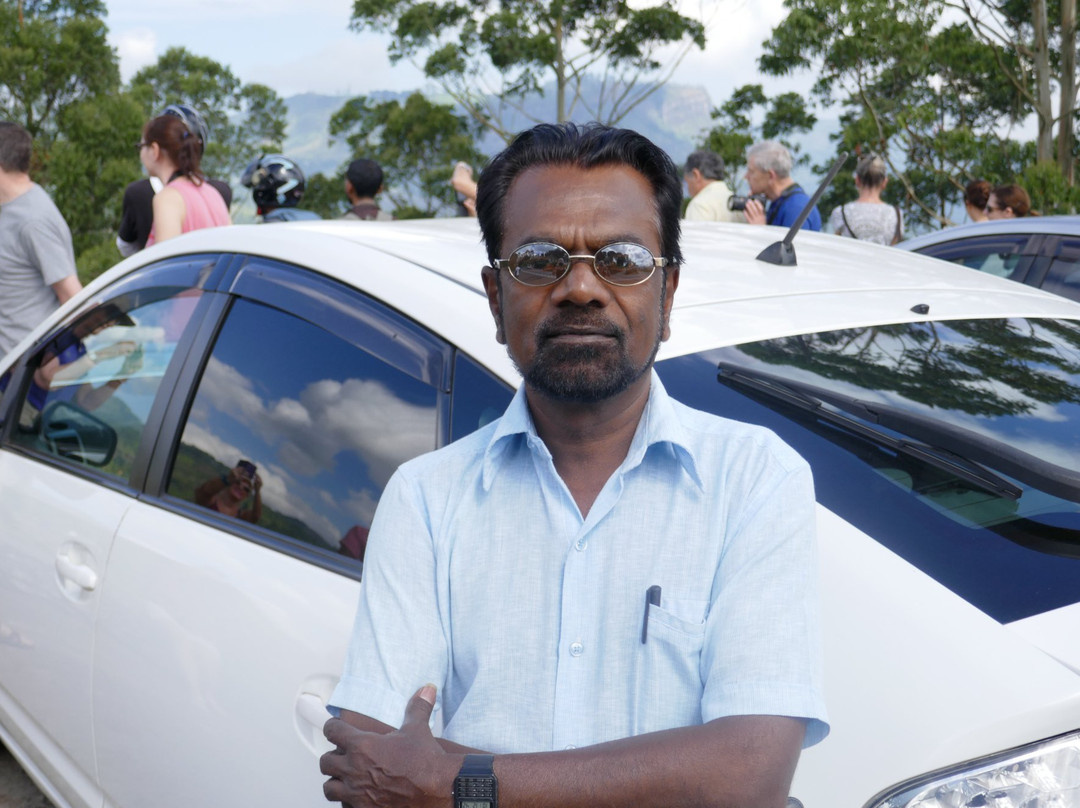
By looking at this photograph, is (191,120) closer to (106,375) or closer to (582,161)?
(106,375)

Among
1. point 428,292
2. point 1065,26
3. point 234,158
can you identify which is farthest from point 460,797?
point 234,158

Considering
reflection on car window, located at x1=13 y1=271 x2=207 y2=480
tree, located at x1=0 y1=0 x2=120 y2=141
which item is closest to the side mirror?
reflection on car window, located at x1=13 y1=271 x2=207 y2=480

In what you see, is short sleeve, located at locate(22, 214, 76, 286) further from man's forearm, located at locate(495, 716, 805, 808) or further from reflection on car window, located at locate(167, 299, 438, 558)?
man's forearm, located at locate(495, 716, 805, 808)

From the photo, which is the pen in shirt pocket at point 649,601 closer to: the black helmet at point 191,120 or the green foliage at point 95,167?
the black helmet at point 191,120

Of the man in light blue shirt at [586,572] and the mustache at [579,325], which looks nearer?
the man in light blue shirt at [586,572]

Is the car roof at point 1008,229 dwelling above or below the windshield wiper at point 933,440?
above

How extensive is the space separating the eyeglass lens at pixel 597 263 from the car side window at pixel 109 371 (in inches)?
53.0

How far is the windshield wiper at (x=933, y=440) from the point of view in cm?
183

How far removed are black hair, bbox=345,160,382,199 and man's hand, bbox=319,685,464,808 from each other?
534 cm

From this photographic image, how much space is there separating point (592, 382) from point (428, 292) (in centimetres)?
67

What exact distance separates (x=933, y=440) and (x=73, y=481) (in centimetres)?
201

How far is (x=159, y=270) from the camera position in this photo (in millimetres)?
2871

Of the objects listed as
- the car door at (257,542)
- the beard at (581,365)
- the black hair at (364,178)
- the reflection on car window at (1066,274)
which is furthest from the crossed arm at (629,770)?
the black hair at (364,178)

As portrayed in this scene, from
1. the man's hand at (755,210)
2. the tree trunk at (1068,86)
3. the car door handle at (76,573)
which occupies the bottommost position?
the car door handle at (76,573)
